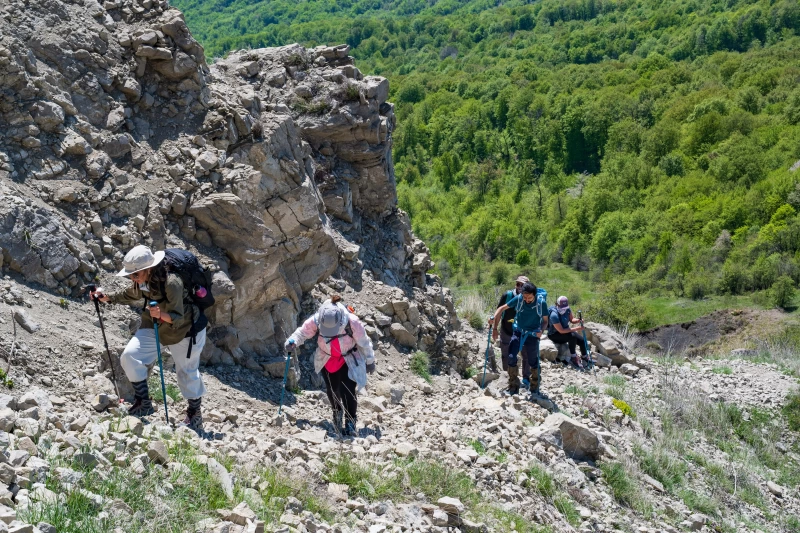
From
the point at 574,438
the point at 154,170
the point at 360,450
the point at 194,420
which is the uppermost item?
the point at 154,170

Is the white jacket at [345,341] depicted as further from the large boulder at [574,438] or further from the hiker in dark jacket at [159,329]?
the large boulder at [574,438]

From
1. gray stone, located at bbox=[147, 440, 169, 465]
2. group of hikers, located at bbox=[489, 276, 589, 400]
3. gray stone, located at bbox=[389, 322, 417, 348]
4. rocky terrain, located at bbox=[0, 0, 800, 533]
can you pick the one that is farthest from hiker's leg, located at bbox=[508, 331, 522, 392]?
gray stone, located at bbox=[147, 440, 169, 465]

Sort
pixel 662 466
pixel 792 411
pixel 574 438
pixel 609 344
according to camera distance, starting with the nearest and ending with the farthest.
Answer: pixel 574 438 < pixel 662 466 < pixel 792 411 < pixel 609 344

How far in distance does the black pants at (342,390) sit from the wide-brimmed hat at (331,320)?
1.32 ft

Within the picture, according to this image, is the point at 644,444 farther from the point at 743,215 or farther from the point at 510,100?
the point at 510,100

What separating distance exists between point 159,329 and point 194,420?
921 mm

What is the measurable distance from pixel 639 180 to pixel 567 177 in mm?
10052

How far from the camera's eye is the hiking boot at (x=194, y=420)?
256 inches

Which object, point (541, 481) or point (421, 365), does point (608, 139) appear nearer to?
point (421, 365)

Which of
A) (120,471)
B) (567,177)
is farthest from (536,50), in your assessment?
(120,471)

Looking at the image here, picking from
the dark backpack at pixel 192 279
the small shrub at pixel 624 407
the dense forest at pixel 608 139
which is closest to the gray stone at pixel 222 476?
the dark backpack at pixel 192 279

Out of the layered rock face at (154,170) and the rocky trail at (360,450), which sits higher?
the layered rock face at (154,170)

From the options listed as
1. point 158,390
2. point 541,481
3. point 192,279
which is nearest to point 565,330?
point 541,481

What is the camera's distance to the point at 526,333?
31.8 ft
